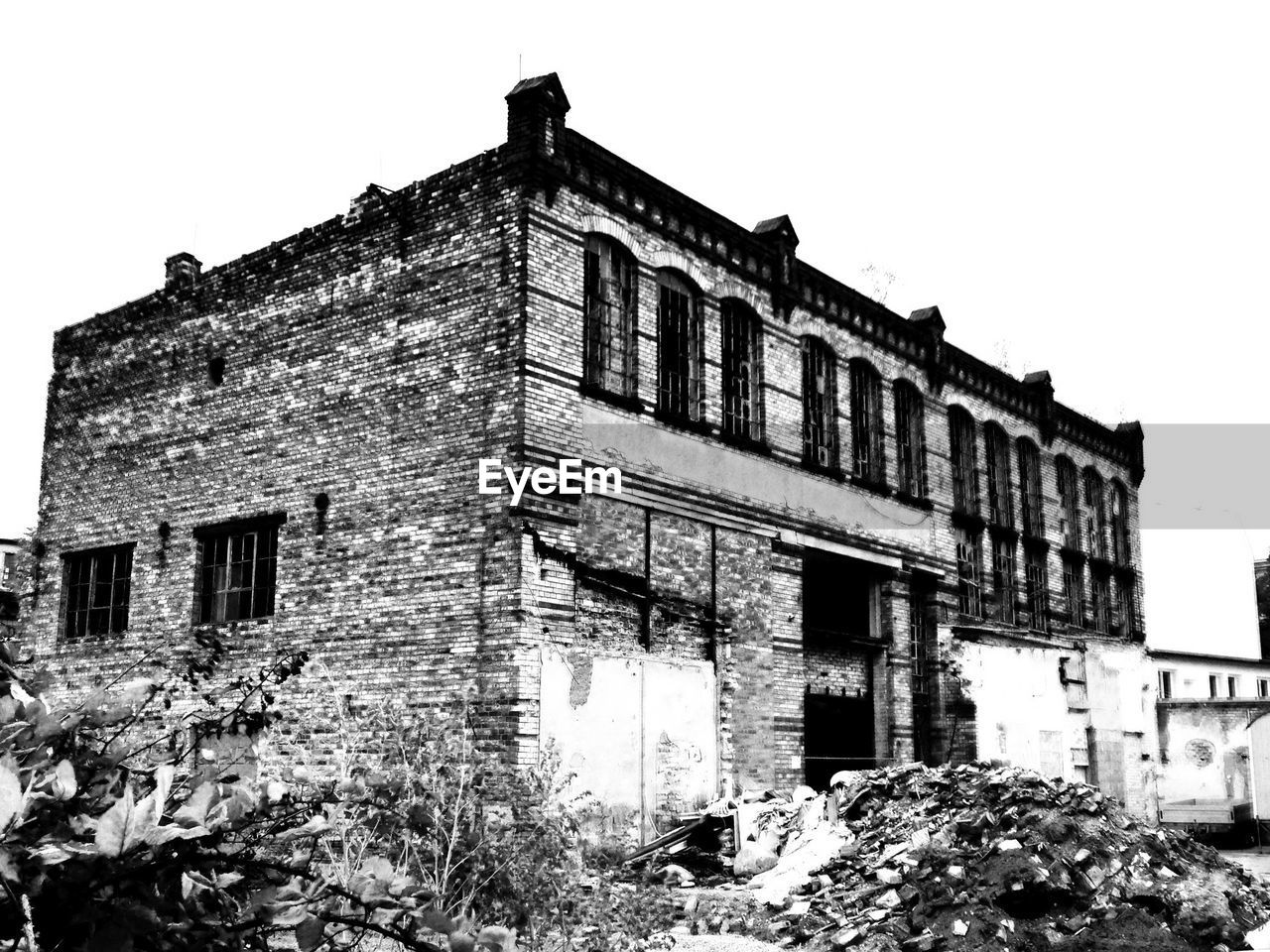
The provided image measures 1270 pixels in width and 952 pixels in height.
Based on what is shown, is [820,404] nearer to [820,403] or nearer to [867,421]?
[820,403]

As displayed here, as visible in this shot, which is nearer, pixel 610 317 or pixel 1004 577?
pixel 610 317

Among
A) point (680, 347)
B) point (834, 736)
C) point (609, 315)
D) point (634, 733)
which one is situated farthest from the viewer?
point (834, 736)

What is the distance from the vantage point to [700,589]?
51.0 ft

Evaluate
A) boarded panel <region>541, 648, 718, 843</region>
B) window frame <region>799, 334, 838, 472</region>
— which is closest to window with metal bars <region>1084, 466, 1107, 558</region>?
window frame <region>799, 334, 838, 472</region>

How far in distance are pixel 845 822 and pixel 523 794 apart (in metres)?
4.65

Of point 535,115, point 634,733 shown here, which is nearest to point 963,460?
point 634,733

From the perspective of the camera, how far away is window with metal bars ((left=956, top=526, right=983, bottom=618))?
22.0 meters

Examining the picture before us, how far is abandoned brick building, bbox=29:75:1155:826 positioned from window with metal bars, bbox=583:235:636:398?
0.04 m

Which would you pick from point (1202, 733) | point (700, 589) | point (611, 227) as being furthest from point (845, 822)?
point (1202, 733)

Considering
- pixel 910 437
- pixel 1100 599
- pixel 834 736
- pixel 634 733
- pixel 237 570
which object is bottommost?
pixel 834 736

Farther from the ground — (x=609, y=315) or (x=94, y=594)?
(x=609, y=315)

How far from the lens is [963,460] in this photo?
22609mm

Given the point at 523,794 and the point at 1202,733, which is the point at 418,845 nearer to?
the point at 523,794

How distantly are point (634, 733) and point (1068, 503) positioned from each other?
1558 centimetres
